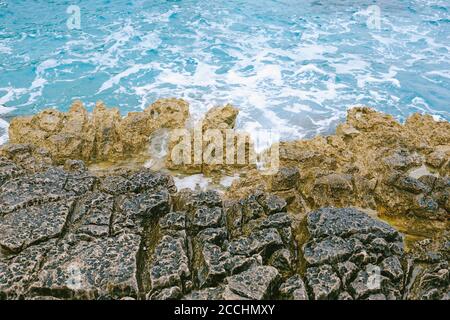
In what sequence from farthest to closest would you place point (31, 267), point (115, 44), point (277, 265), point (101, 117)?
point (115, 44) < point (101, 117) < point (277, 265) < point (31, 267)

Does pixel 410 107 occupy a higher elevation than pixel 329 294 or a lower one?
lower

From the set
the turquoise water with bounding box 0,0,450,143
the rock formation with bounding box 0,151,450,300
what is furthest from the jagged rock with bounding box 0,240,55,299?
the turquoise water with bounding box 0,0,450,143

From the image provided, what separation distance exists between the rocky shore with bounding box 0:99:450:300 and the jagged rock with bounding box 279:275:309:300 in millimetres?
14

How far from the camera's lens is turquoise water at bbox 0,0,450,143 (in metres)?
14.5

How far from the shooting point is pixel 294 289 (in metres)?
5.20

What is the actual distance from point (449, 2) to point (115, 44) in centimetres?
1890

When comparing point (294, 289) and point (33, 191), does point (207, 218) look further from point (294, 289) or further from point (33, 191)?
point (33, 191)

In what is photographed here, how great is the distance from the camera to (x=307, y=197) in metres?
7.47

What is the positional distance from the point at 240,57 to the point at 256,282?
14107mm

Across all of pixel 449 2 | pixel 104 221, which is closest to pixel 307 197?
pixel 104 221

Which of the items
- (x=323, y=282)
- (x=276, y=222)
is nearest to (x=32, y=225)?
(x=276, y=222)

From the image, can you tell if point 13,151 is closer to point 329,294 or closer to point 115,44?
point 329,294

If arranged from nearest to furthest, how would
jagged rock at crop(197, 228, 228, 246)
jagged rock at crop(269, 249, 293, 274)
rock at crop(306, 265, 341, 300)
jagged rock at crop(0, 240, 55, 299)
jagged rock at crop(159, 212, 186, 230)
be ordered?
jagged rock at crop(0, 240, 55, 299)
rock at crop(306, 265, 341, 300)
jagged rock at crop(269, 249, 293, 274)
jagged rock at crop(197, 228, 228, 246)
jagged rock at crop(159, 212, 186, 230)

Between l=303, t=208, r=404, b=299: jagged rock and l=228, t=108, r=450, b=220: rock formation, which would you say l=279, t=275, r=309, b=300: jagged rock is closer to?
l=303, t=208, r=404, b=299: jagged rock
